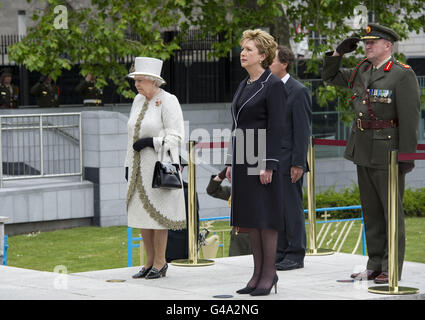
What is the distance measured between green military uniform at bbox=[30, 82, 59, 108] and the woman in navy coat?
1485 cm

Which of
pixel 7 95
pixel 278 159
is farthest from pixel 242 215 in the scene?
pixel 7 95

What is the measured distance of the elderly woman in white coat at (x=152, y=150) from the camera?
845cm

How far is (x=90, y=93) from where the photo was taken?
22969 mm

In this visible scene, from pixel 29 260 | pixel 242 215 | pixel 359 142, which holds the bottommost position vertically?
pixel 29 260

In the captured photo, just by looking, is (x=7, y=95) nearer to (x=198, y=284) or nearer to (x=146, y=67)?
(x=146, y=67)

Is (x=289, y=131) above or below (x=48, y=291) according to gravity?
above

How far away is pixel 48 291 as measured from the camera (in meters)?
7.95

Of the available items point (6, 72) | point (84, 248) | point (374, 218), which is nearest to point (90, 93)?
point (6, 72)

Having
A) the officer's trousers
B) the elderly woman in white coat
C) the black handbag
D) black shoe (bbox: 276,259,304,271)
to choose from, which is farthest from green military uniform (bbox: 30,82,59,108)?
the officer's trousers

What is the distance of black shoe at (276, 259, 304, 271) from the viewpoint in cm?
911

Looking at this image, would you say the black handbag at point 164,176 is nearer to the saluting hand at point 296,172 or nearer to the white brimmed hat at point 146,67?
the white brimmed hat at point 146,67

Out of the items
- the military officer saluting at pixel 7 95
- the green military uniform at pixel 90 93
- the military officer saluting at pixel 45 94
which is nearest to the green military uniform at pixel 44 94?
the military officer saluting at pixel 45 94

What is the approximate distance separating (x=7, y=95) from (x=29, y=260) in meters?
8.38
